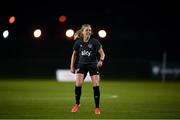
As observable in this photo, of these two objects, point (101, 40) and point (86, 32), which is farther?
point (101, 40)

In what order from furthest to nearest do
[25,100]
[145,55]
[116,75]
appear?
[145,55] < [116,75] < [25,100]

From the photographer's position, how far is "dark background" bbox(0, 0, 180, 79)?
1810 inches

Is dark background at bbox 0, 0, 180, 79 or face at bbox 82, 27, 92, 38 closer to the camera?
face at bbox 82, 27, 92, 38

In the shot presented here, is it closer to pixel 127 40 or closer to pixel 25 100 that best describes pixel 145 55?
pixel 127 40

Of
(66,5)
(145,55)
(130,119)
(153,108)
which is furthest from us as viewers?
(66,5)

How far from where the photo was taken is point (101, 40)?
4756cm

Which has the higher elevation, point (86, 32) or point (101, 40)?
point (101, 40)

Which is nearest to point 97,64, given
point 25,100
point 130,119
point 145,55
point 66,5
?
point 130,119

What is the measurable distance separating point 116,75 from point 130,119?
104 ft

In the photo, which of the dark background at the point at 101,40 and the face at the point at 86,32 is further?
the dark background at the point at 101,40

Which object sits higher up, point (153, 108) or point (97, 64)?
point (97, 64)

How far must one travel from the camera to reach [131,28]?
178 feet

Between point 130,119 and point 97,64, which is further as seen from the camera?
point 97,64

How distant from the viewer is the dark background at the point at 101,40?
46.0 m
